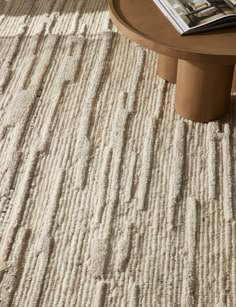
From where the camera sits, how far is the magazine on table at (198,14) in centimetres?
153

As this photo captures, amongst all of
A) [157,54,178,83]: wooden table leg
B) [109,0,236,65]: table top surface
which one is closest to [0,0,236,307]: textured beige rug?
[157,54,178,83]: wooden table leg

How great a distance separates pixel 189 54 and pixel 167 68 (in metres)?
0.39

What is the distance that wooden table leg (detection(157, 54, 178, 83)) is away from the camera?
182cm

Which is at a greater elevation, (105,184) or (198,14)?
(198,14)

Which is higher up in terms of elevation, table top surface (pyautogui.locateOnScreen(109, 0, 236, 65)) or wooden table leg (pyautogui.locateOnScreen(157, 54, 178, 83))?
table top surface (pyautogui.locateOnScreen(109, 0, 236, 65))

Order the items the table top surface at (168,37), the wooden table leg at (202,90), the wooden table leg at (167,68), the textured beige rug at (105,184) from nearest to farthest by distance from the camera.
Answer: the textured beige rug at (105,184) → the table top surface at (168,37) → the wooden table leg at (202,90) → the wooden table leg at (167,68)

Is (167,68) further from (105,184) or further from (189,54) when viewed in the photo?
(105,184)

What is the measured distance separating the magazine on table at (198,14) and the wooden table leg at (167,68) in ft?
0.76

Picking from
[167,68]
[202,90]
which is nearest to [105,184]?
[202,90]

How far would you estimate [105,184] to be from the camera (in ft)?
5.15

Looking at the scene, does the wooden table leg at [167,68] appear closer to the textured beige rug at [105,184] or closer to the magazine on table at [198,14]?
the textured beige rug at [105,184]

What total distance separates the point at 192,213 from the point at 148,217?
116mm

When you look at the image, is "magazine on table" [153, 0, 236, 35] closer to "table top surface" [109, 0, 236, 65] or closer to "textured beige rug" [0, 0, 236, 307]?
"table top surface" [109, 0, 236, 65]

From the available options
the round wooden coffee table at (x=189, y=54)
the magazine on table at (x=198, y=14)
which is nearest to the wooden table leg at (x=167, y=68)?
the round wooden coffee table at (x=189, y=54)
